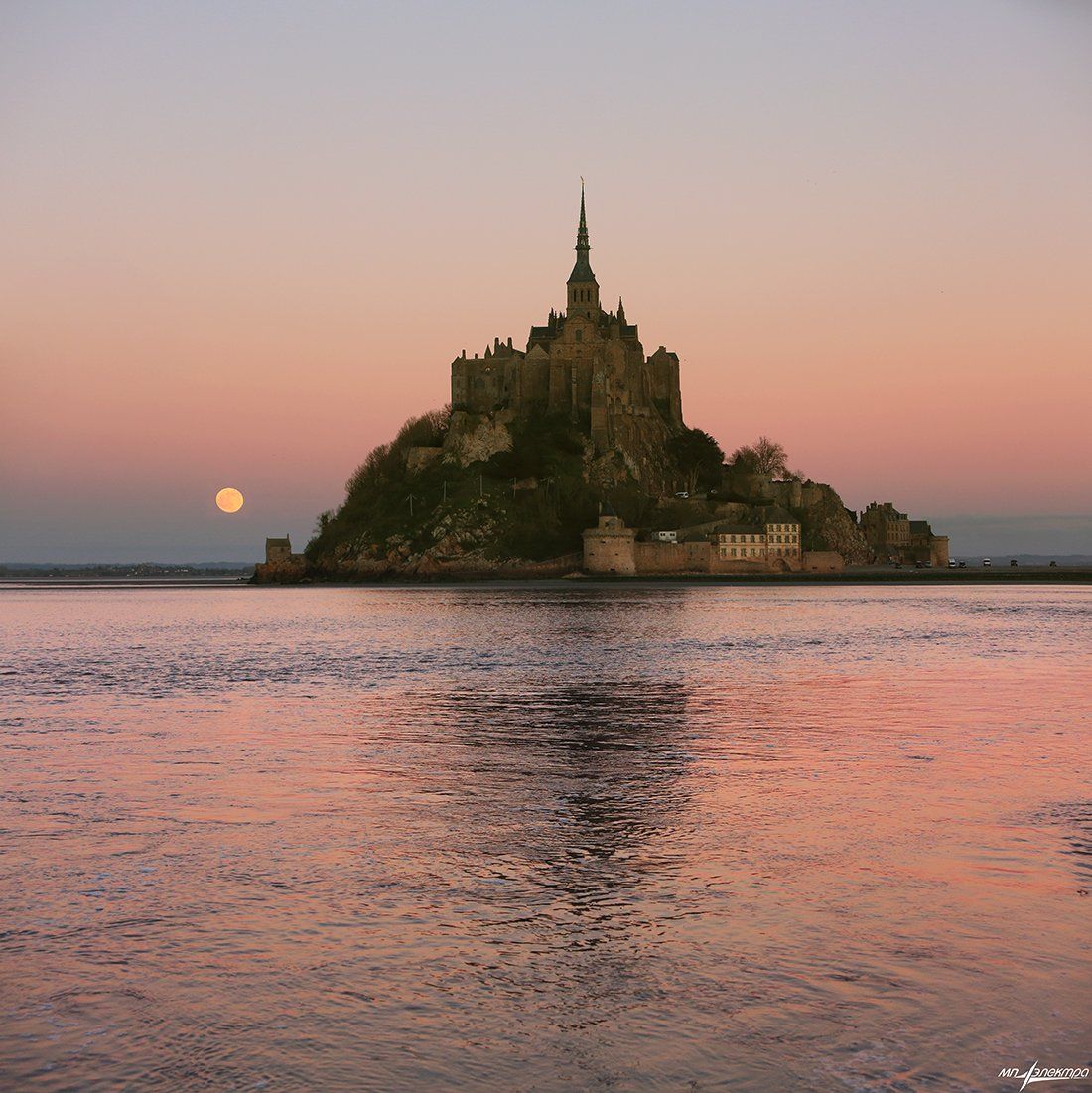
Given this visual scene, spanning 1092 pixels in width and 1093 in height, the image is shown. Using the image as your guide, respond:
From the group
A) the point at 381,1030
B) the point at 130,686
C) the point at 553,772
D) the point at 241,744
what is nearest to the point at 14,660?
the point at 130,686

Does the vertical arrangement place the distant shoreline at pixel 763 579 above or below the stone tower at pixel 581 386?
below

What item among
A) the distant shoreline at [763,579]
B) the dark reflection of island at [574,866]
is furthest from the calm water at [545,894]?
the distant shoreline at [763,579]

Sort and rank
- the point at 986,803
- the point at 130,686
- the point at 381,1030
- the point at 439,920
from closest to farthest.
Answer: the point at 381,1030 → the point at 439,920 → the point at 986,803 → the point at 130,686

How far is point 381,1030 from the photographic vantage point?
6992mm

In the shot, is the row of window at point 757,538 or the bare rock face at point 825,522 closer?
the row of window at point 757,538

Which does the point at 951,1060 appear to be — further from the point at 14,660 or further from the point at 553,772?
the point at 14,660

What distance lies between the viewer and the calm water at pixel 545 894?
6.74 m

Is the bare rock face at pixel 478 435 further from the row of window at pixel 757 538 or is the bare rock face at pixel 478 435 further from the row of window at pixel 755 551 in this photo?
the row of window at pixel 755 551

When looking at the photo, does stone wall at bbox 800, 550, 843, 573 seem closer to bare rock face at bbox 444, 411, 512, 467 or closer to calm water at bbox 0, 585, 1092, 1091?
bare rock face at bbox 444, 411, 512, 467

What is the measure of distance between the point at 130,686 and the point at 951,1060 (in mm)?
26578

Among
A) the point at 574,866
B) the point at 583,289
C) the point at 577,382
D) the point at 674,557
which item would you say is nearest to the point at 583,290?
the point at 583,289
